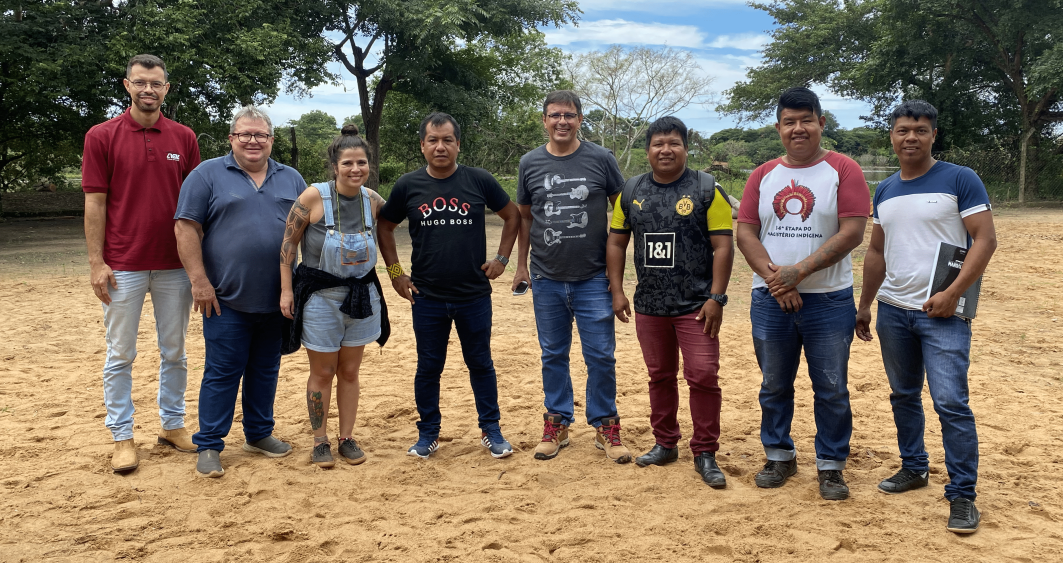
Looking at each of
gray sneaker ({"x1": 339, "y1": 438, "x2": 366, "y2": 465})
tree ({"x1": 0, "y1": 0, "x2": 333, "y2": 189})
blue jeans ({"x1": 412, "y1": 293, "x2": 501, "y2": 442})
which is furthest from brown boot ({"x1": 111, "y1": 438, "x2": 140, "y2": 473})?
tree ({"x1": 0, "y1": 0, "x2": 333, "y2": 189})

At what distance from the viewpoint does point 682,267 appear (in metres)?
3.77

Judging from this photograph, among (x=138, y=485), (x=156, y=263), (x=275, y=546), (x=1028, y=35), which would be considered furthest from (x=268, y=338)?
(x=1028, y=35)

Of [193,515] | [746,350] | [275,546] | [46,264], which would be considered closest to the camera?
[275,546]

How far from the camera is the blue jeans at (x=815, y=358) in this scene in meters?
3.54

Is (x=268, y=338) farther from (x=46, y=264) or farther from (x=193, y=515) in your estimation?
(x=46, y=264)

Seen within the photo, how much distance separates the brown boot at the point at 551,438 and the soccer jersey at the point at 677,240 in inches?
35.3

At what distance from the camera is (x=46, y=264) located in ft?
39.7

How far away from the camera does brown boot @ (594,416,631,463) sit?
4148mm

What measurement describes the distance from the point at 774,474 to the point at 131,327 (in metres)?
3.47

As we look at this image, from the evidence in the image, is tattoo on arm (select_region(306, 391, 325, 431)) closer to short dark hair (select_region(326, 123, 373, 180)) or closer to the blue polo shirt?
the blue polo shirt

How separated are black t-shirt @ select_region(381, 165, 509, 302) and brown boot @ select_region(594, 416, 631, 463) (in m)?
1.02

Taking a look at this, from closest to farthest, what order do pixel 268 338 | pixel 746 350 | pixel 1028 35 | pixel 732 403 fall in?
pixel 268 338
pixel 732 403
pixel 746 350
pixel 1028 35

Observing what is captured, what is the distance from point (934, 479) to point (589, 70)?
36379mm

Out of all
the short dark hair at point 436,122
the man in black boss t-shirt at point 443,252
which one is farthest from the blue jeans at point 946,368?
the short dark hair at point 436,122
